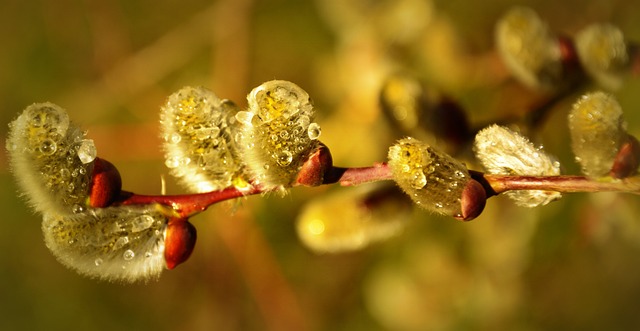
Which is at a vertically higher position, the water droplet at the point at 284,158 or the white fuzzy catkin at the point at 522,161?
the water droplet at the point at 284,158

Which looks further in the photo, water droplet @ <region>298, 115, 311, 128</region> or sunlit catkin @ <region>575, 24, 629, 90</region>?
sunlit catkin @ <region>575, 24, 629, 90</region>

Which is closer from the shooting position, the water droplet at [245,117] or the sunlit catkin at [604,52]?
the water droplet at [245,117]

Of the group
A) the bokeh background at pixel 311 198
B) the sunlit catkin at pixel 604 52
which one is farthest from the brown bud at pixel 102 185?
the sunlit catkin at pixel 604 52

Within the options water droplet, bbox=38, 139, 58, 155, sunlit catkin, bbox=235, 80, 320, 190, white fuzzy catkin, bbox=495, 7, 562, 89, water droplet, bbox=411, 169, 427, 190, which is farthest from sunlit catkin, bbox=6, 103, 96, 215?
white fuzzy catkin, bbox=495, 7, 562, 89

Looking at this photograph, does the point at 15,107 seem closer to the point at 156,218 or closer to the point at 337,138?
the point at 337,138

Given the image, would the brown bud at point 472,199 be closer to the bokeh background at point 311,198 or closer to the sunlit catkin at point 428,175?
the sunlit catkin at point 428,175

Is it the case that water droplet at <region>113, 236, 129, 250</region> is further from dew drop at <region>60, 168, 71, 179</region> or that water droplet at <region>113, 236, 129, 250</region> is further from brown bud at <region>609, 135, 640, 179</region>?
brown bud at <region>609, 135, 640, 179</region>

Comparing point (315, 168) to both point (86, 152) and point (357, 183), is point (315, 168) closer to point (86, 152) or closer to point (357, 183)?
point (357, 183)

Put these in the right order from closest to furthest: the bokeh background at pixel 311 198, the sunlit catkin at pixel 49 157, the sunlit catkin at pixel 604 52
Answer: the sunlit catkin at pixel 49 157, the sunlit catkin at pixel 604 52, the bokeh background at pixel 311 198
